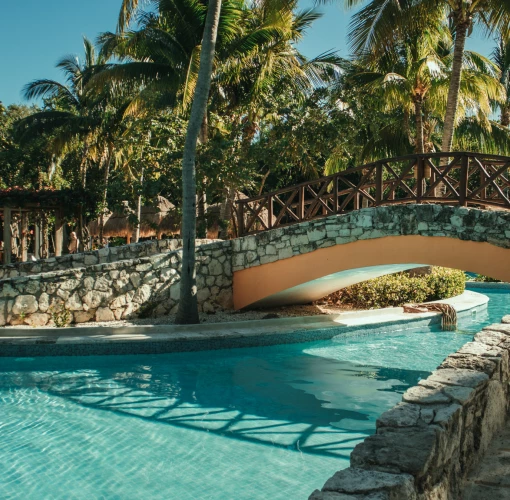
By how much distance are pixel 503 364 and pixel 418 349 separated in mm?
6995

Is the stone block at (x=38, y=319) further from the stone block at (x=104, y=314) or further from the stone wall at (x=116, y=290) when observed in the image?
the stone block at (x=104, y=314)

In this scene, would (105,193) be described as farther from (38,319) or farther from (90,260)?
(38,319)

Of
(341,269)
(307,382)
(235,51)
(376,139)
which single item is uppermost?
(235,51)

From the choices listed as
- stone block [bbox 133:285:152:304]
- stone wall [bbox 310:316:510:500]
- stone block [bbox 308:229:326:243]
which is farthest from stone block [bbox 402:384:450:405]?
stone block [bbox 133:285:152:304]

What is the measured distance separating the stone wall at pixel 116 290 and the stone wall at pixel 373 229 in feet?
2.28

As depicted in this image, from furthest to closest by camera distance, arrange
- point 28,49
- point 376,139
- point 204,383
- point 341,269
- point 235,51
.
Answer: point 28,49
point 376,139
point 235,51
point 341,269
point 204,383

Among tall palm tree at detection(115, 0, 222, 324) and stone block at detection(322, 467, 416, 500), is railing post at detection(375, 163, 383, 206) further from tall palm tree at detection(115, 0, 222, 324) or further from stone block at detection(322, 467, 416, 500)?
stone block at detection(322, 467, 416, 500)

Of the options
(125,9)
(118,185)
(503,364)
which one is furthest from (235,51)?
(503,364)

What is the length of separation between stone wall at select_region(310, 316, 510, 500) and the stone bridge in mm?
5642

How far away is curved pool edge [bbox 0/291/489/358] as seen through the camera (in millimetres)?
10195

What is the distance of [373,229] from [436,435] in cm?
859

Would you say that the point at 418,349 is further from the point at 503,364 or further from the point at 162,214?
the point at 162,214

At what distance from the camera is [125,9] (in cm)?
1420

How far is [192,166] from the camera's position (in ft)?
37.6
